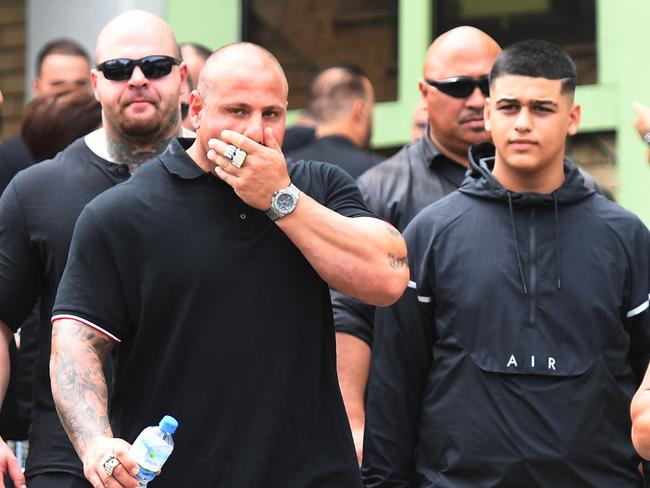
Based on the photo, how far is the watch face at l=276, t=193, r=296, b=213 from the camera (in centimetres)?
474

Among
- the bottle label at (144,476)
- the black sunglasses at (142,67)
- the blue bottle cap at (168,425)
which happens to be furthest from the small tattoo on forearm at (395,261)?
the black sunglasses at (142,67)

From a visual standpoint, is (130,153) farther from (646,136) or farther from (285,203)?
(646,136)

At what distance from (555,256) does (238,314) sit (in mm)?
1402

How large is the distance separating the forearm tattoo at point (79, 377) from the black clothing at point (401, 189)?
1.57 meters

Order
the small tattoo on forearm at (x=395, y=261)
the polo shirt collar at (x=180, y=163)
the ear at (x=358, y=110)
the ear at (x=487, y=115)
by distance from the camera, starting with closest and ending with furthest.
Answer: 1. the small tattoo on forearm at (x=395, y=261)
2. the polo shirt collar at (x=180, y=163)
3. the ear at (x=487, y=115)
4. the ear at (x=358, y=110)

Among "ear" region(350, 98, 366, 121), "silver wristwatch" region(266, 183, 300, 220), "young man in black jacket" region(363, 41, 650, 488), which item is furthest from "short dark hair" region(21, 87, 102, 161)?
"silver wristwatch" region(266, 183, 300, 220)

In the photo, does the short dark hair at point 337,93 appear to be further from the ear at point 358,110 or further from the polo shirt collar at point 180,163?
the polo shirt collar at point 180,163

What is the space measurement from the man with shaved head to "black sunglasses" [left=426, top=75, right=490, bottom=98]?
4.72 ft

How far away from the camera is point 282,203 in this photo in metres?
4.75

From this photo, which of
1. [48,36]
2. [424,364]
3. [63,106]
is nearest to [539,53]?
[424,364]

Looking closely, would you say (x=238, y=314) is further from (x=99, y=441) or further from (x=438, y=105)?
(x=438, y=105)

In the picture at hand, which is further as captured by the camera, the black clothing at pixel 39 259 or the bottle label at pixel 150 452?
the black clothing at pixel 39 259

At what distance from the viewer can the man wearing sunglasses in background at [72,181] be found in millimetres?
5555

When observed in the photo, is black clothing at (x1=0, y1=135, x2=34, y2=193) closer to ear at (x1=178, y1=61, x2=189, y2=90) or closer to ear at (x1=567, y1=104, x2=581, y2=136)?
ear at (x1=178, y1=61, x2=189, y2=90)
